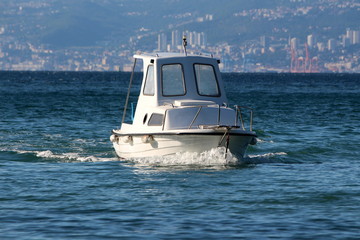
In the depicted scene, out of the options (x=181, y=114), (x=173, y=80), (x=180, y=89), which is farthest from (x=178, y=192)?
(x=173, y=80)

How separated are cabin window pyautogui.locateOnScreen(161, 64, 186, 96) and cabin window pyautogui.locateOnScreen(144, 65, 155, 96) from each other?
1.33 feet

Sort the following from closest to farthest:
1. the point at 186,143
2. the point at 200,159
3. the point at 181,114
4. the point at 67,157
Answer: the point at 186,143
the point at 200,159
the point at 181,114
the point at 67,157

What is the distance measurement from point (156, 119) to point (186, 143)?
5.19 feet

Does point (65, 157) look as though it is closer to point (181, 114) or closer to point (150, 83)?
point (150, 83)

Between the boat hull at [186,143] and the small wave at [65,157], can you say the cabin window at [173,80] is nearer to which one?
the boat hull at [186,143]

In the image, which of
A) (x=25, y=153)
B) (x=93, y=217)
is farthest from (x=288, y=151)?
(x=93, y=217)

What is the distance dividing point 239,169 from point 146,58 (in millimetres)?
5139

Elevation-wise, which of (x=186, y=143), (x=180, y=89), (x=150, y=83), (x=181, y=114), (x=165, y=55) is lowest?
(x=186, y=143)

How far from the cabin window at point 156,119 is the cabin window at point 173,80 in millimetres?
1083

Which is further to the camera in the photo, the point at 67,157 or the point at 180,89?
the point at 67,157

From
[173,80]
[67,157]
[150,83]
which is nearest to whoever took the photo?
[173,80]

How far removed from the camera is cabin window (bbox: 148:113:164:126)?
23359 millimetres

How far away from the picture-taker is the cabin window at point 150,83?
24.6 meters

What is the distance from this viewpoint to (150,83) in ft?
81.5
